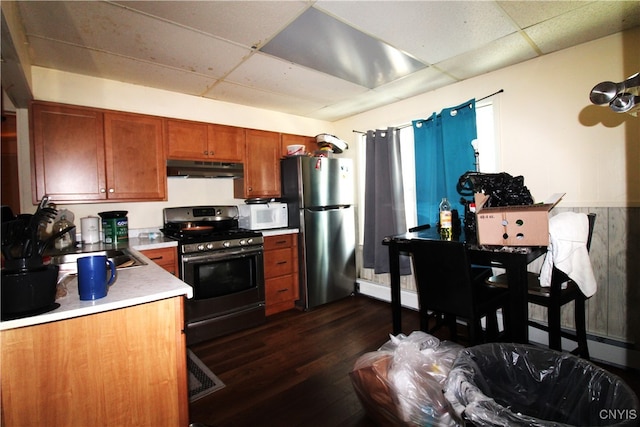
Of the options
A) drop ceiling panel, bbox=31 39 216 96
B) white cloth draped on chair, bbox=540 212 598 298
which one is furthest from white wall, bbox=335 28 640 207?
drop ceiling panel, bbox=31 39 216 96

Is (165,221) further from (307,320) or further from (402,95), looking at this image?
(402,95)

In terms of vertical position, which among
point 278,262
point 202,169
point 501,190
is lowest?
point 278,262

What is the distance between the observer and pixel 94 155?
2496mm

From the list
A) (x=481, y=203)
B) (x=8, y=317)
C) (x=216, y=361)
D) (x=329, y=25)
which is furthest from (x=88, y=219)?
(x=481, y=203)

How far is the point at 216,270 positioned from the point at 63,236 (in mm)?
1240

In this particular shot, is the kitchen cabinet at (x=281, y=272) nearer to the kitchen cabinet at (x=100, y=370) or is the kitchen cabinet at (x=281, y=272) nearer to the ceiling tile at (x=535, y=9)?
the kitchen cabinet at (x=100, y=370)

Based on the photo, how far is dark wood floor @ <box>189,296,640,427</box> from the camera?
1.70 meters

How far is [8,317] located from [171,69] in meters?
2.19

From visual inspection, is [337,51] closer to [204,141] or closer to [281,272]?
[204,141]

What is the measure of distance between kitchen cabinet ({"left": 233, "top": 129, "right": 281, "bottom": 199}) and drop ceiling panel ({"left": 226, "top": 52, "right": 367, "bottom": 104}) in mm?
598

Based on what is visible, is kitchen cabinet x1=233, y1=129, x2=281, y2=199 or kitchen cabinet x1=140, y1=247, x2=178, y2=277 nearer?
kitchen cabinet x1=140, y1=247, x2=178, y2=277

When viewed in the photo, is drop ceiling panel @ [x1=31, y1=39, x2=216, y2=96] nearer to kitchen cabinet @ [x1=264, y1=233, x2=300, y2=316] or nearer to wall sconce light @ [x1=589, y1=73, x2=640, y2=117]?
kitchen cabinet @ [x1=264, y1=233, x2=300, y2=316]

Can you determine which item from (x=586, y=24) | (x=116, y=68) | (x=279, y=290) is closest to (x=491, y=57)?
(x=586, y=24)

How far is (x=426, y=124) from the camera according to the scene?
3.02m
